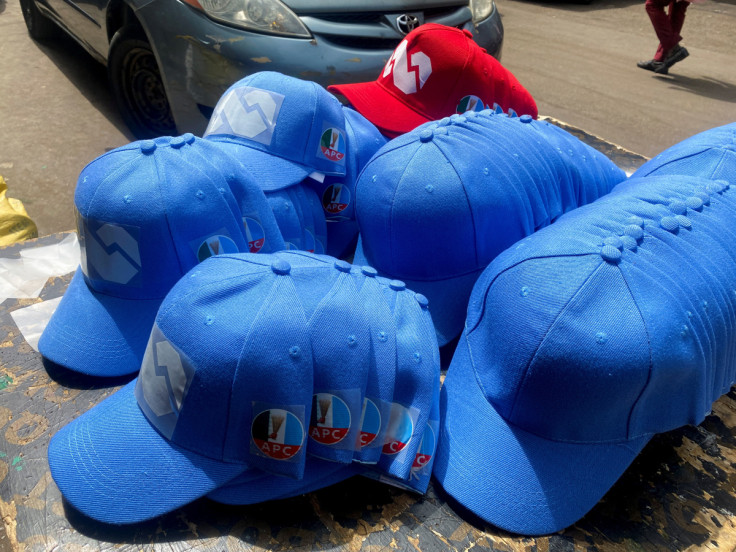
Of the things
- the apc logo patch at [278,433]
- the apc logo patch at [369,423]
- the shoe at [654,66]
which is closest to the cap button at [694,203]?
the apc logo patch at [369,423]

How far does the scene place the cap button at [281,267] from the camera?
0.93m

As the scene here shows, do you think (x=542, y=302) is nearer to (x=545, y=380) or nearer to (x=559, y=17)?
(x=545, y=380)

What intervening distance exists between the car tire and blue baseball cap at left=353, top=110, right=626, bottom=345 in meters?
1.56

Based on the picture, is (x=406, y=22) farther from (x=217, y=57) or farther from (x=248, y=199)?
(x=248, y=199)

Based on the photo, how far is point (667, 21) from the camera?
475 cm

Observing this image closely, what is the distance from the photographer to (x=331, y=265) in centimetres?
101

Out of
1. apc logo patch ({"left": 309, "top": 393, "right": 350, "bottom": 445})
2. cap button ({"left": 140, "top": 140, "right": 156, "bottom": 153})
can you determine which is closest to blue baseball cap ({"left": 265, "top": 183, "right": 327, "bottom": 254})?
cap button ({"left": 140, "top": 140, "right": 156, "bottom": 153})

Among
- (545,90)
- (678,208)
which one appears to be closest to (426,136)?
(678,208)

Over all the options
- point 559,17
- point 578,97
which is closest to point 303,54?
point 578,97

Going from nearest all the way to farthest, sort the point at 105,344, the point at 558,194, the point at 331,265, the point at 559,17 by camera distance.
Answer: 1. the point at 331,265
2. the point at 105,344
3. the point at 558,194
4. the point at 559,17

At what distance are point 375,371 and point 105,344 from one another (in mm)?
589

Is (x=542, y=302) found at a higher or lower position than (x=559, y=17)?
higher

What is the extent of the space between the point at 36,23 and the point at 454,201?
13.7ft

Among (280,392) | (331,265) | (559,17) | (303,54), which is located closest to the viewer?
(280,392)
